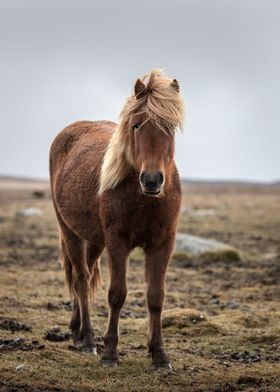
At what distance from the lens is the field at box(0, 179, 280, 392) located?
266 inches

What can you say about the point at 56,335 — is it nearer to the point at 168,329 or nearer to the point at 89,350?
the point at 89,350

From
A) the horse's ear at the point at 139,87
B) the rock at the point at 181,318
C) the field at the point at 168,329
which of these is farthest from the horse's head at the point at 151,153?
the rock at the point at 181,318

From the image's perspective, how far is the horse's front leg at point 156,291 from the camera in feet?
24.2

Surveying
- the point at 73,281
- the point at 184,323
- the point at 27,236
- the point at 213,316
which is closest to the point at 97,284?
the point at 73,281

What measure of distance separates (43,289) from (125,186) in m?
6.25

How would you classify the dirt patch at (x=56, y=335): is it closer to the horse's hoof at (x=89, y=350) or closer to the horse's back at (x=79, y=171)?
the horse's hoof at (x=89, y=350)

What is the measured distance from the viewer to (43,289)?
12.9m

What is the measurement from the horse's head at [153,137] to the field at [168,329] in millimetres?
2008

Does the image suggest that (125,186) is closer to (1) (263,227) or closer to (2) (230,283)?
(2) (230,283)

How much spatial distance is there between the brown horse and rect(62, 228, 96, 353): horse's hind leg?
131mm

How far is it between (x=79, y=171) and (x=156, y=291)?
77.9 inches

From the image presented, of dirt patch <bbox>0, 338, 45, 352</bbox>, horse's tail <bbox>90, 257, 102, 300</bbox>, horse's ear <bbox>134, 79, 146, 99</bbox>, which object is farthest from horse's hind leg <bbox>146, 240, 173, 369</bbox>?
horse's tail <bbox>90, 257, 102, 300</bbox>

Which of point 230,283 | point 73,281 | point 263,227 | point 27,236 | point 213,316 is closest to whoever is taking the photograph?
point 73,281

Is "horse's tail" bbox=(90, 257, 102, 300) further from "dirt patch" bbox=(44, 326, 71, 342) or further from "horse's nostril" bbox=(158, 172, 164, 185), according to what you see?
"horse's nostril" bbox=(158, 172, 164, 185)
